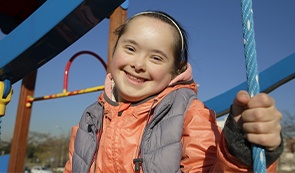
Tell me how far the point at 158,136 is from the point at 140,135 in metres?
0.07

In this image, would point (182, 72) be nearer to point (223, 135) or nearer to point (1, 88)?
point (223, 135)

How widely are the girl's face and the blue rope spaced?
1.24ft

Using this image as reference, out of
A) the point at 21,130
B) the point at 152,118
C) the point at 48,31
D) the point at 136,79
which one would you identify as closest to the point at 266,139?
the point at 152,118

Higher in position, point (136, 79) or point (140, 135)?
point (136, 79)

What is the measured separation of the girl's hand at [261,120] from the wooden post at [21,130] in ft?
6.69

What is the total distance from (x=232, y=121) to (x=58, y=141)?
18.5m

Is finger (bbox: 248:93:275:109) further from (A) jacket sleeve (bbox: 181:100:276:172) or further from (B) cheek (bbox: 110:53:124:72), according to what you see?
(B) cheek (bbox: 110:53:124:72)

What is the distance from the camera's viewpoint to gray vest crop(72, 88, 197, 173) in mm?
721

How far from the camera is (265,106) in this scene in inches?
17.8

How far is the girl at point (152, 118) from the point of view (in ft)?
2.27

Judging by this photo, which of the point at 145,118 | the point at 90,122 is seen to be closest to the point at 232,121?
the point at 145,118

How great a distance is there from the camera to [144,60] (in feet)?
2.86

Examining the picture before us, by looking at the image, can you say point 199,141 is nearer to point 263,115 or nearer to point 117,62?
point 263,115

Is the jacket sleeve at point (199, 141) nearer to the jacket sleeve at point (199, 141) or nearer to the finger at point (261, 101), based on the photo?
the jacket sleeve at point (199, 141)
